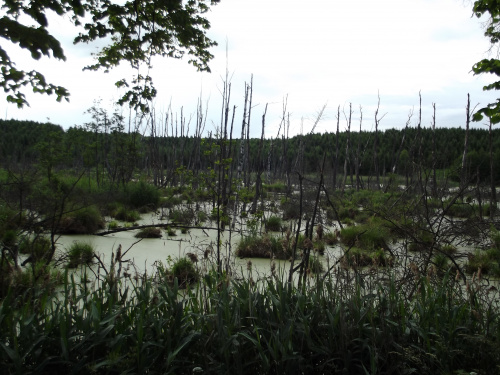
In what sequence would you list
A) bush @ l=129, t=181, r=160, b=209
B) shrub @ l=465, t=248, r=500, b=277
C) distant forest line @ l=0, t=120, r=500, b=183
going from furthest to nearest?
1. bush @ l=129, t=181, r=160, b=209
2. distant forest line @ l=0, t=120, r=500, b=183
3. shrub @ l=465, t=248, r=500, b=277

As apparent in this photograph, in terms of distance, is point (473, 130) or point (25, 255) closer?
point (25, 255)

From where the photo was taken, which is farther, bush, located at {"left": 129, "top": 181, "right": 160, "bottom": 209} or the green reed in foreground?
bush, located at {"left": 129, "top": 181, "right": 160, "bottom": 209}

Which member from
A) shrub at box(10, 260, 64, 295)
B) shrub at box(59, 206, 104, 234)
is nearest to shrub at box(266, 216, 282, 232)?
shrub at box(59, 206, 104, 234)

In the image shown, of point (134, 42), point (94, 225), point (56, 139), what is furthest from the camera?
point (56, 139)

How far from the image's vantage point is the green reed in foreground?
98.0 inches

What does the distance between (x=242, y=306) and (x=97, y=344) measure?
0.99 metres

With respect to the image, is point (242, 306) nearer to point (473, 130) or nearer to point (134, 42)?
point (134, 42)

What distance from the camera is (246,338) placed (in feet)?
9.15

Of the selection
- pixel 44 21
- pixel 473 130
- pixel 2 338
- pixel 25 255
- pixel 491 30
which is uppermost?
pixel 473 130

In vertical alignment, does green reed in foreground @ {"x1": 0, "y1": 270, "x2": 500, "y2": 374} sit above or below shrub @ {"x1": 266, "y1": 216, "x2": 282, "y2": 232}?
above

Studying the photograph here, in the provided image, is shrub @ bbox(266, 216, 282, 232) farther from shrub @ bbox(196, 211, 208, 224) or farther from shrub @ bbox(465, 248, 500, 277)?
shrub @ bbox(465, 248, 500, 277)

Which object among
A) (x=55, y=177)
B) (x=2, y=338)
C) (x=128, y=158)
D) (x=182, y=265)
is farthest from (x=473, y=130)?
(x=2, y=338)

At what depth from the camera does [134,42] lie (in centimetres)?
534

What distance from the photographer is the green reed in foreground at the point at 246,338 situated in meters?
2.49
